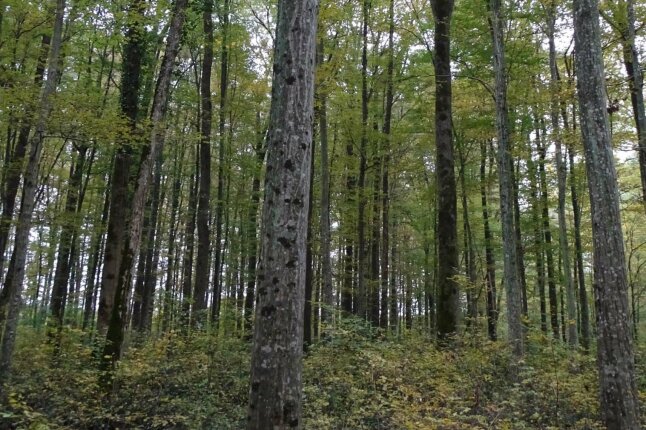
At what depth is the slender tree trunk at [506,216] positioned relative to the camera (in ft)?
30.8

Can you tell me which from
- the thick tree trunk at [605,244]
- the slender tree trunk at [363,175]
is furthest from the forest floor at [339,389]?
the slender tree trunk at [363,175]

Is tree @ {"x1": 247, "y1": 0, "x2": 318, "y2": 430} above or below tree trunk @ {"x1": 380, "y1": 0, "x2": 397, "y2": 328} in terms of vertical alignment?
below

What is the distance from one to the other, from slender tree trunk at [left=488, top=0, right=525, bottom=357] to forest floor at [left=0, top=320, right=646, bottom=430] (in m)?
0.53

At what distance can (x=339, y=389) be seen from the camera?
328 inches

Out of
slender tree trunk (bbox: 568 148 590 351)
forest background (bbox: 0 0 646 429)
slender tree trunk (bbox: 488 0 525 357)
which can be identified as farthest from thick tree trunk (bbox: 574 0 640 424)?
slender tree trunk (bbox: 568 148 590 351)

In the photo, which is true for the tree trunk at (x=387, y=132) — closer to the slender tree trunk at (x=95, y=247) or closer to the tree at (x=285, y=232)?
the slender tree trunk at (x=95, y=247)

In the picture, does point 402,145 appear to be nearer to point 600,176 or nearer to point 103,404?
point 600,176

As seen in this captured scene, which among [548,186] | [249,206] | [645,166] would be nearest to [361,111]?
[249,206]

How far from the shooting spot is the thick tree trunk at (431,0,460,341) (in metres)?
11.1

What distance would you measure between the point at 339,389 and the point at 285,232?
5139 mm

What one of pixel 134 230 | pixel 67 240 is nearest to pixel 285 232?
pixel 134 230

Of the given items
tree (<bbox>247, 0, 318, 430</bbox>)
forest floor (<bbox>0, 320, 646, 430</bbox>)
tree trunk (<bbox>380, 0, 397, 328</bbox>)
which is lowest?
forest floor (<bbox>0, 320, 646, 430</bbox>)

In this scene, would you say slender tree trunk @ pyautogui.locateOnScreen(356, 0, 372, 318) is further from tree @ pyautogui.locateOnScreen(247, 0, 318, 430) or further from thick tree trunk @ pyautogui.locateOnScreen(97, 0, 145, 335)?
tree @ pyautogui.locateOnScreen(247, 0, 318, 430)

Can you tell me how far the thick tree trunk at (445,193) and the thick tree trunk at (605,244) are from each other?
491 centimetres
